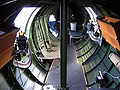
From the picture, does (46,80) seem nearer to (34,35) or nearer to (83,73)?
(83,73)

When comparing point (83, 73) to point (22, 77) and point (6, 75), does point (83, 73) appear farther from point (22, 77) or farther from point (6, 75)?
point (6, 75)

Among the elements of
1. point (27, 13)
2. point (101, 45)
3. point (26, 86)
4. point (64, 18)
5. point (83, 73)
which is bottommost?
point (83, 73)

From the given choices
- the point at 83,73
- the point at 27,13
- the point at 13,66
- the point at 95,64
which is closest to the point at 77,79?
the point at 83,73

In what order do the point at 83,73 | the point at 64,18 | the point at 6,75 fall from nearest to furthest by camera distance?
the point at 64,18, the point at 6,75, the point at 83,73

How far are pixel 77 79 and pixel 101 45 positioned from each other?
2.06 meters

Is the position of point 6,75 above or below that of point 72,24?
above

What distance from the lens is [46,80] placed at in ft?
19.8

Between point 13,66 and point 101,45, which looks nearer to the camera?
point 13,66

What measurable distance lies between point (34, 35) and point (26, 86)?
11.3ft

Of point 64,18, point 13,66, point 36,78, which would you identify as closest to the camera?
point 64,18

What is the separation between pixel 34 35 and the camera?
7.92 meters

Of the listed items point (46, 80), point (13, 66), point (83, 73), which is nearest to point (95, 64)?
point (83, 73)

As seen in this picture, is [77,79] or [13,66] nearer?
[13,66]

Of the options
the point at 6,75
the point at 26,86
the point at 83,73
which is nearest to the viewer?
the point at 6,75
